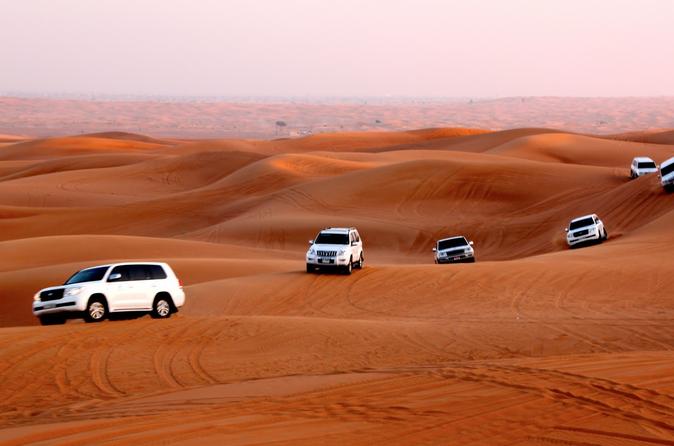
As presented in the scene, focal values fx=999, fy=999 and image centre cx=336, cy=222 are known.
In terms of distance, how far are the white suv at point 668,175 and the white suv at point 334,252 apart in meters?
17.6

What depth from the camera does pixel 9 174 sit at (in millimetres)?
95188

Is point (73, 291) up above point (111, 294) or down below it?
above

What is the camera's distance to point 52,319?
20891 millimetres

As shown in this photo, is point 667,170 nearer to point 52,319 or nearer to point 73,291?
point 73,291

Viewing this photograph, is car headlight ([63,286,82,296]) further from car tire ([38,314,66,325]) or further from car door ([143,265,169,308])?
car door ([143,265,169,308])

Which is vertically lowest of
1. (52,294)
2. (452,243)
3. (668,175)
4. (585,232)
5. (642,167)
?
(452,243)

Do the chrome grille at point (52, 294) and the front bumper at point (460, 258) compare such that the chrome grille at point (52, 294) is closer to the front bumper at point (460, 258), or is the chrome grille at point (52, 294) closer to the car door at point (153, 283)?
the car door at point (153, 283)

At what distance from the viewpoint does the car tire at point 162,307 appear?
21531 mm

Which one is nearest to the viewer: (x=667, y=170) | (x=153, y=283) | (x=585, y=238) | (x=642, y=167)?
(x=153, y=283)

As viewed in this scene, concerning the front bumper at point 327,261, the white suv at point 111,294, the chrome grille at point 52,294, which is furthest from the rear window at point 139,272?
the front bumper at point 327,261

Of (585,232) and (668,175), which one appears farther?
(668,175)

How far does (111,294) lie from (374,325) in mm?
5487

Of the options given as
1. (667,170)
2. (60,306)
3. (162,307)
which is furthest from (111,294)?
(667,170)

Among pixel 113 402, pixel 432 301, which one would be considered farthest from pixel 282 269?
pixel 113 402
